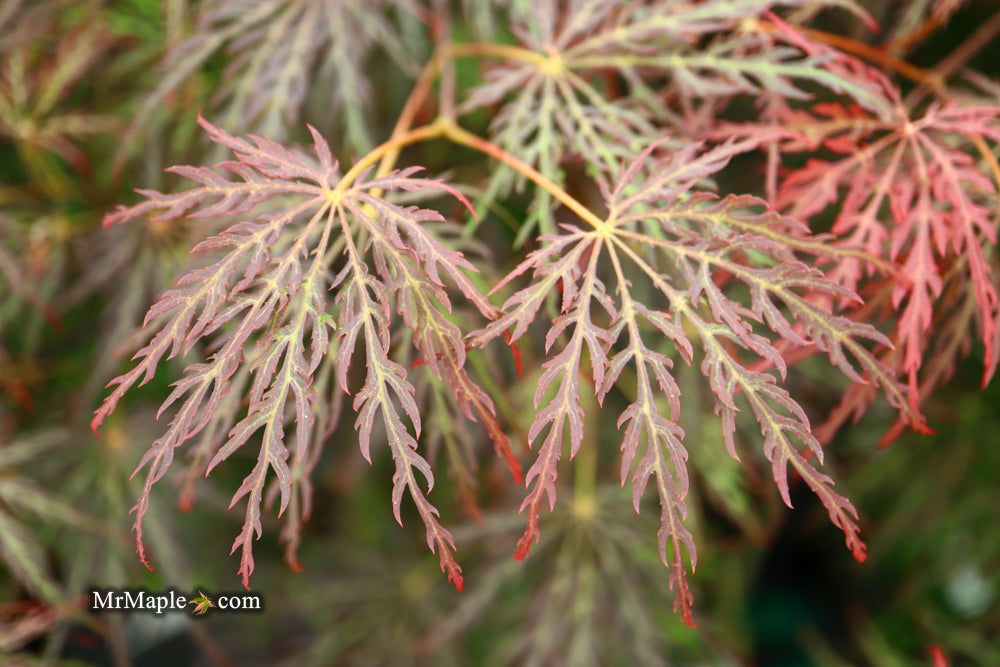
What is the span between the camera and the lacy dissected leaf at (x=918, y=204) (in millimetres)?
589

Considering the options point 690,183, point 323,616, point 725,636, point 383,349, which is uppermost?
point 690,183

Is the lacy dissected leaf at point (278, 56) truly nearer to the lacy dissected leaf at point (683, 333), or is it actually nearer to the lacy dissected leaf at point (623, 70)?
the lacy dissected leaf at point (623, 70)

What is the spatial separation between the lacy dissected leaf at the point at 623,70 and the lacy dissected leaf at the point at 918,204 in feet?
0.14

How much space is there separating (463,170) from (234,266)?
0.60 meters

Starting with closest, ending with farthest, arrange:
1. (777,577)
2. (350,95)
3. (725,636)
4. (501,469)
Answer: (350,95) → (501,469) → (725,636) → (777,577)

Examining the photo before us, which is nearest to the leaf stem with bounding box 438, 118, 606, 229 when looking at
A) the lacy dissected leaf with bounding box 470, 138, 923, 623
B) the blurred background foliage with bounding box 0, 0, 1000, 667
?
the lacy dissected leaf with bounding box 470, 138, 923, 623

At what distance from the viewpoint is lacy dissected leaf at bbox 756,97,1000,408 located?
589 mm

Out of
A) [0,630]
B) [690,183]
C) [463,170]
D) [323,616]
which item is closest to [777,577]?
[323,616]

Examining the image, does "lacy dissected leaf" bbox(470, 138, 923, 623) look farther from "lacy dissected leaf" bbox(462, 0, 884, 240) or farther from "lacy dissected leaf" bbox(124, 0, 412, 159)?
"lacy dissected leaf" bbox(124, 0, 412, 159)

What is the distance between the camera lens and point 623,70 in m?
0.75

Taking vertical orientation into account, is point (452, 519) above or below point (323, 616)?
above

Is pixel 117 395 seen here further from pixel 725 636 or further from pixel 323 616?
pixel 725 636

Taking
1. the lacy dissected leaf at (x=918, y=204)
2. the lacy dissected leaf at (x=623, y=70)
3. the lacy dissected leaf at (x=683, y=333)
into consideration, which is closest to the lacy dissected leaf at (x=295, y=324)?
the lacy dissected leaf at (x=683, y=333)

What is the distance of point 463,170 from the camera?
1.08 metres
